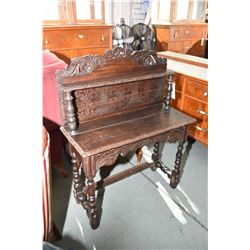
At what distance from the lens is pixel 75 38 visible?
2750 mm

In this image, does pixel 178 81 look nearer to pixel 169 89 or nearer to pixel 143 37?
pixel 169 89

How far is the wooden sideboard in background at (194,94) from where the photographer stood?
1857 millimetres

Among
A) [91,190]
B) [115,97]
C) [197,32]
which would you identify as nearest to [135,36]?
[197,32]

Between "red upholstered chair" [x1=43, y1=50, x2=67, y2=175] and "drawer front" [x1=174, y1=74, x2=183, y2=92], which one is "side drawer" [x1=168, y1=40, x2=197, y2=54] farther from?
"red upholstered chair" [x1=43, y1=50, x2=67, y2=175]

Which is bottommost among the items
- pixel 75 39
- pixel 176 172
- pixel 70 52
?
pixel 176 172

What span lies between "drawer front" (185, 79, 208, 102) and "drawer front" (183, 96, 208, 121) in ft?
0.17

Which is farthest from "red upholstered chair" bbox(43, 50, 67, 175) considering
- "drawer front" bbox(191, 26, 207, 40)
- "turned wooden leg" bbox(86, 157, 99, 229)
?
"drawer front" bbox(191, 26, 207, 40)

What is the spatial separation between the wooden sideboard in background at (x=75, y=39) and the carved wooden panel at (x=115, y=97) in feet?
5.19

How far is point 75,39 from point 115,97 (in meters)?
1.71

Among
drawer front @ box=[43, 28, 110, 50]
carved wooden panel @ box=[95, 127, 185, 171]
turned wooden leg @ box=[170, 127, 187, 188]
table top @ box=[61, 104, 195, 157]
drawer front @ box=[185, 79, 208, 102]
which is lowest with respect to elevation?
turned wooden leg @ box=[170, 127, 187, 188]

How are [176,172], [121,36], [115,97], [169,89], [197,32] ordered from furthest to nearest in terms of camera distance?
[121,36], [197,32], [176,172], [169,89], [115,97]

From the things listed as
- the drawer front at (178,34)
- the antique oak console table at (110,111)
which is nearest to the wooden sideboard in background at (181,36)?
the drawer front at (178,34)

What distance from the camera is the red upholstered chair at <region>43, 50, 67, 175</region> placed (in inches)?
55.1
